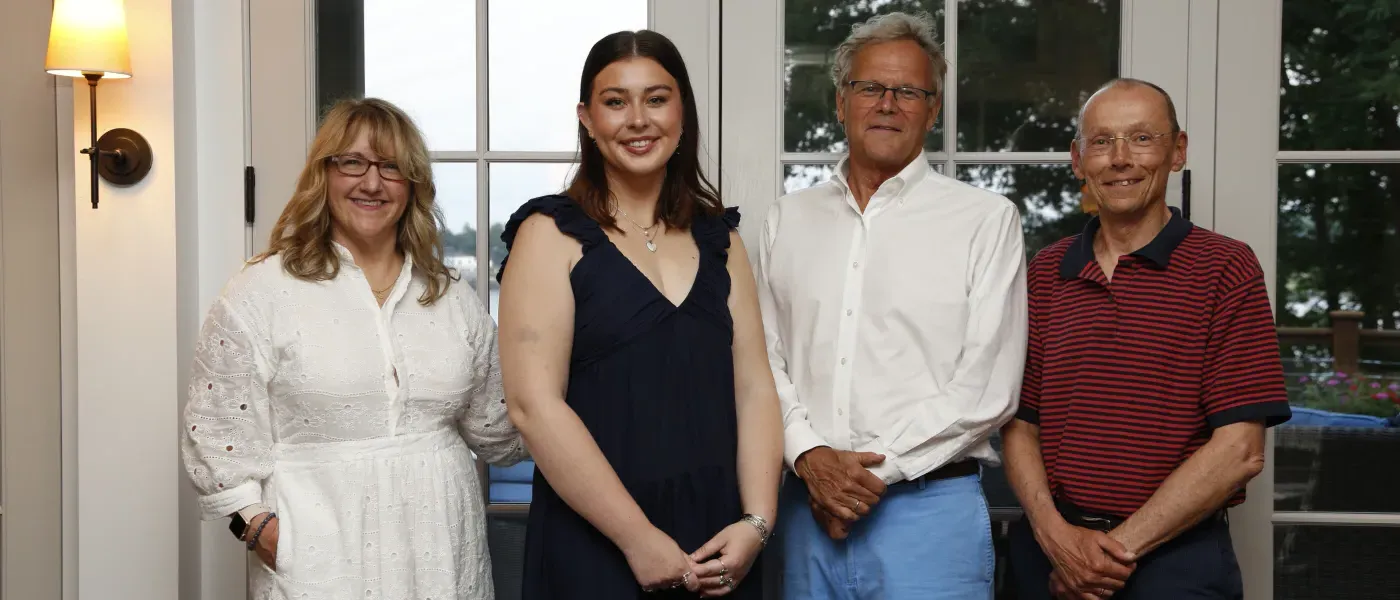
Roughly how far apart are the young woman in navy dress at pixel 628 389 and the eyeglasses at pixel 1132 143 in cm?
72

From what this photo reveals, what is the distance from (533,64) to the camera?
100 inches

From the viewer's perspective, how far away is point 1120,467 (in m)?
1.86

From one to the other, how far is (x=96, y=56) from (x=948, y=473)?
6.24ft

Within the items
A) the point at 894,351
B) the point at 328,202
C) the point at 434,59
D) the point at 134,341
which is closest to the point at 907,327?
the point at 894,351

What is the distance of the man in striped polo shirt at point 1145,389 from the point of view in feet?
5.92

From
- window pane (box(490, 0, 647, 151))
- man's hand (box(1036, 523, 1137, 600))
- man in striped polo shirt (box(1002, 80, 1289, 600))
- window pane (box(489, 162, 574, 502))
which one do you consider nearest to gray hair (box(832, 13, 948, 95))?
man in striped polo shirt (box(1002, 80, 1289, 600))

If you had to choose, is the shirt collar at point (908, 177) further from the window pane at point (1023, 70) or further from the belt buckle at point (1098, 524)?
the belt buckle at point (1098, 524)

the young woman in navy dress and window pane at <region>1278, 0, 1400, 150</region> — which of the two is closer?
the young woman in navy dress

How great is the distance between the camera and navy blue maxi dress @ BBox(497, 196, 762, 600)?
1.75 meters

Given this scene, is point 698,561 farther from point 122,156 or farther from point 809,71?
point 122,156

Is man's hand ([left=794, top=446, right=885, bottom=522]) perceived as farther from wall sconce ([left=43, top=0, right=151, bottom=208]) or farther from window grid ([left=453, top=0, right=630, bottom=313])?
wall sconce ([left=43, top=0, right=151, bottom=208])

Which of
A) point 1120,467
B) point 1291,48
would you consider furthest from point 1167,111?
point 1291,48

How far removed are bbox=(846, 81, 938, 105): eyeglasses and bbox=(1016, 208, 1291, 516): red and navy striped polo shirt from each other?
0.44 metres

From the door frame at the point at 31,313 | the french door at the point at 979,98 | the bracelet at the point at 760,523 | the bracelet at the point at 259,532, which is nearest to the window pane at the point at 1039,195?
the french door at the point at 979,98
